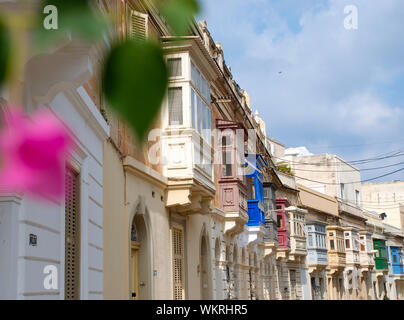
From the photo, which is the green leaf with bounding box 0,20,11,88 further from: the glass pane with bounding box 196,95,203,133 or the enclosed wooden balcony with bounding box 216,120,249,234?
the enclosed wooden balcony with bounding box 216,120,249,234

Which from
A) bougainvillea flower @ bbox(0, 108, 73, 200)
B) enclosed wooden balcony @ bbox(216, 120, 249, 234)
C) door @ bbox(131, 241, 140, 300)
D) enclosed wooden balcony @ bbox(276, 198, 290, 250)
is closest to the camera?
bougainvillea flower @ bbox(0, 108, 73, 200)

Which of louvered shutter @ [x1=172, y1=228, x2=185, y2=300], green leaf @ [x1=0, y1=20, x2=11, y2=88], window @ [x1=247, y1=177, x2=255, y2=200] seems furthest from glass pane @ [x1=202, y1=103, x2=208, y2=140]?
green leaf @ [x1=0, y1=20, x2=11, y2=88]

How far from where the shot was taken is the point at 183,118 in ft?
45.7

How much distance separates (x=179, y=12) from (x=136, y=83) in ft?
0.40

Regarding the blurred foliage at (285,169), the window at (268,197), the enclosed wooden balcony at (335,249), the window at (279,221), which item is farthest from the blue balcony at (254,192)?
the enclosed wooden balcony at (335,249)

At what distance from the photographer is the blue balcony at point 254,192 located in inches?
958

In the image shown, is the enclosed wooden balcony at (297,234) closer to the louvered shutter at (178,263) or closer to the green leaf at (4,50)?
the louvered shutter at (178,263)

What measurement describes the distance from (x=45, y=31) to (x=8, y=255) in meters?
5.62

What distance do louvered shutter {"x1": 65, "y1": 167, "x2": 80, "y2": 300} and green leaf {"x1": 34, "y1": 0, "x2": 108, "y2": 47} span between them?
7.16 meters

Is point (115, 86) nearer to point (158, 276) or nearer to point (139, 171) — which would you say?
point (139, 171)

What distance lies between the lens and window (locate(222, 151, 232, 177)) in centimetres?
2027

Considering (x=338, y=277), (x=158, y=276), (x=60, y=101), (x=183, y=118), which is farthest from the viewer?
(x=338, y=277)

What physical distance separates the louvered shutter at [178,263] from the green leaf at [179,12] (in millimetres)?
13675
